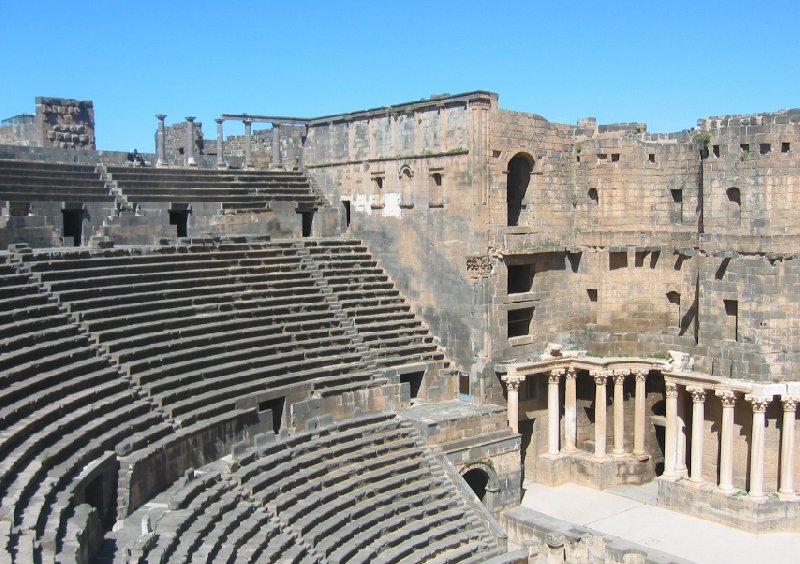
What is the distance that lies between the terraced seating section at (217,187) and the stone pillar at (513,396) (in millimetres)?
9888

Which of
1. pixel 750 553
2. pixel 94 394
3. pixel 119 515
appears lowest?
pixel 750 553

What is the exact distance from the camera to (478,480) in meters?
25.2

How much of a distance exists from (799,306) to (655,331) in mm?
4698

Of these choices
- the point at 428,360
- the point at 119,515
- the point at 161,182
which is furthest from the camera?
the point at 161,182

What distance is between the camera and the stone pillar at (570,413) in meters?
27.6

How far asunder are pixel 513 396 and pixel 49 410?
46.6ft

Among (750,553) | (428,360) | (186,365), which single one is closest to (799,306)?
(750,553)

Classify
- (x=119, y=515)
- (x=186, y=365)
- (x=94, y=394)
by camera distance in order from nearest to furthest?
(x=119, y=515) → (x=94, y=394) → (x=186, y=365)

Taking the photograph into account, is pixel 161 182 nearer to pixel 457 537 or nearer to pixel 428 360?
pixel 428 360

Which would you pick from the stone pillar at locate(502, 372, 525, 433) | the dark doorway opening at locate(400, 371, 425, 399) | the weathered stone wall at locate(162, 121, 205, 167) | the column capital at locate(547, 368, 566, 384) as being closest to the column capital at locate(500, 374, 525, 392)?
the stone pillar at locate(502, 372, 525, 433)

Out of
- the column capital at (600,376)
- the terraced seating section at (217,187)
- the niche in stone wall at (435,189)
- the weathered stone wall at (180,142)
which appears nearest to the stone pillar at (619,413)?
the column capital at (600,376)

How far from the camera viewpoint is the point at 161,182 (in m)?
28.7

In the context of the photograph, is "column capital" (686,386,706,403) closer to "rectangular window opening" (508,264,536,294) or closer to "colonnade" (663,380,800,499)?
"colonnade" (663,380,800,499)

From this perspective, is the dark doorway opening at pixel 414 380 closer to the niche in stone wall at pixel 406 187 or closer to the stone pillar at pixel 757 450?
the niche in stone wall at pixel 406 187
